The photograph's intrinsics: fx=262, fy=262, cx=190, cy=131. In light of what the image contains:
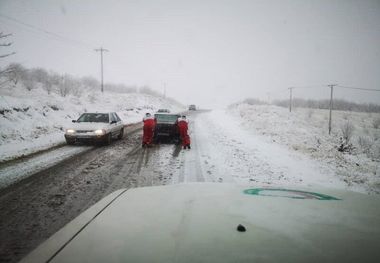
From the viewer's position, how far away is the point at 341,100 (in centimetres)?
10888

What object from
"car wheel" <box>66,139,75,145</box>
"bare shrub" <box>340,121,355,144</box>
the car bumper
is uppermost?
the car bumper

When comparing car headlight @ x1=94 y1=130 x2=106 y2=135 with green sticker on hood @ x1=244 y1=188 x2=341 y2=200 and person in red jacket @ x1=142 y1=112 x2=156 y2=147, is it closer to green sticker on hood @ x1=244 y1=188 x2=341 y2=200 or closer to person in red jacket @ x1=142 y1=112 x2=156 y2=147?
person in red jacket @ x1=142 y1=112 x2=156 y2=147

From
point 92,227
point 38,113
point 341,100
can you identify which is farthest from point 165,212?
point 341,100

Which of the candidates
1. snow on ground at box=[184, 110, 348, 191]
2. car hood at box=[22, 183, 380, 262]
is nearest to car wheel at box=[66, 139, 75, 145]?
snow on ground at box=[184, 110, 348, 191]

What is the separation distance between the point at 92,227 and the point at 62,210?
3.76 metres

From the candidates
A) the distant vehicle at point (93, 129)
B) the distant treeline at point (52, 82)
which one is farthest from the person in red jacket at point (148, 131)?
the distant treeline at point (52, 82)

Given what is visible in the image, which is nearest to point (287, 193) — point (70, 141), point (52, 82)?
point (70, 141)

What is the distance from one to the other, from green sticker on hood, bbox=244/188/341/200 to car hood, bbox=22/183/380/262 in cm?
5

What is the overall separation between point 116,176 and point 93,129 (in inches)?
246

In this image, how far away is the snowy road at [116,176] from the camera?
14.5 feet

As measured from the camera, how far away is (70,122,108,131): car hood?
13.2 meters

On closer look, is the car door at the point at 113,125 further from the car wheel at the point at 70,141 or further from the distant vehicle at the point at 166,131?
the distant vehicle at the point at 166,131

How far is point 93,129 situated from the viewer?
1315 cm

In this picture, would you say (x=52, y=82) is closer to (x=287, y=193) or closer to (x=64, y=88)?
(x=64, y=88)
